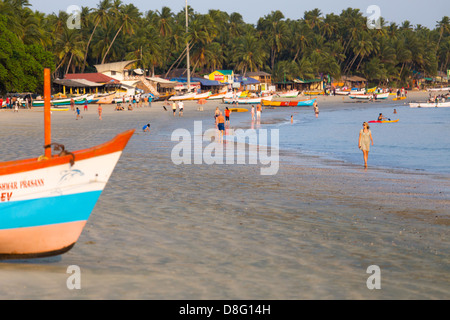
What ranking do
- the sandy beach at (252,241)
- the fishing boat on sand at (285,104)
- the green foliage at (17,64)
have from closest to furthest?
the sandy beach at (252,241), the green foliage at (17,64), the fishing boat on sand at (285,104)

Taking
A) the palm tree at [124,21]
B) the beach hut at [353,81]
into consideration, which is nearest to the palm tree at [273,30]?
the beach hut at [353,81]

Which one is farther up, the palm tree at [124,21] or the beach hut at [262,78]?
the palm tree at [124,21]

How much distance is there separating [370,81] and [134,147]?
146044 millimetres

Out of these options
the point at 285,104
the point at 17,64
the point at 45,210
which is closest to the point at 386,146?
the point at 45,210

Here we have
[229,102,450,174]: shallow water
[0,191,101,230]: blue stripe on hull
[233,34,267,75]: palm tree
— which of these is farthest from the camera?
[233,34,267,75]: palm tree

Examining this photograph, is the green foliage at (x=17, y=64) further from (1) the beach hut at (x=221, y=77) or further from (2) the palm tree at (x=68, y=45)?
(1) the beach hut at (x=221, y=77)

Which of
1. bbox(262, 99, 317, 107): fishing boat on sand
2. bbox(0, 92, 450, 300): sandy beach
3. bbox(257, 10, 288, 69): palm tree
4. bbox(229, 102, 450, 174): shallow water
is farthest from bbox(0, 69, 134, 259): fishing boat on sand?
bbox(257, 10, 288, 69): palm tree

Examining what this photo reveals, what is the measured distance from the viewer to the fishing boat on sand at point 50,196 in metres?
7.86

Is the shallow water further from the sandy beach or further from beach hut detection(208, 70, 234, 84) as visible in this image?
beach hut detection(208, 70, 234, 84)

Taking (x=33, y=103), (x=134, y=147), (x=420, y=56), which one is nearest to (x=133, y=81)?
(x=33, y=103)

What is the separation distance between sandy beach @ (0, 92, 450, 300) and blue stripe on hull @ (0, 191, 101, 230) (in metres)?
0.67

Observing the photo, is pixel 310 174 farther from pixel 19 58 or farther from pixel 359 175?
pixel 19 58

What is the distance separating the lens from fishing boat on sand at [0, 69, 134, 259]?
7.86 meters

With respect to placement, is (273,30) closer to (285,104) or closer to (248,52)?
(248,52)
